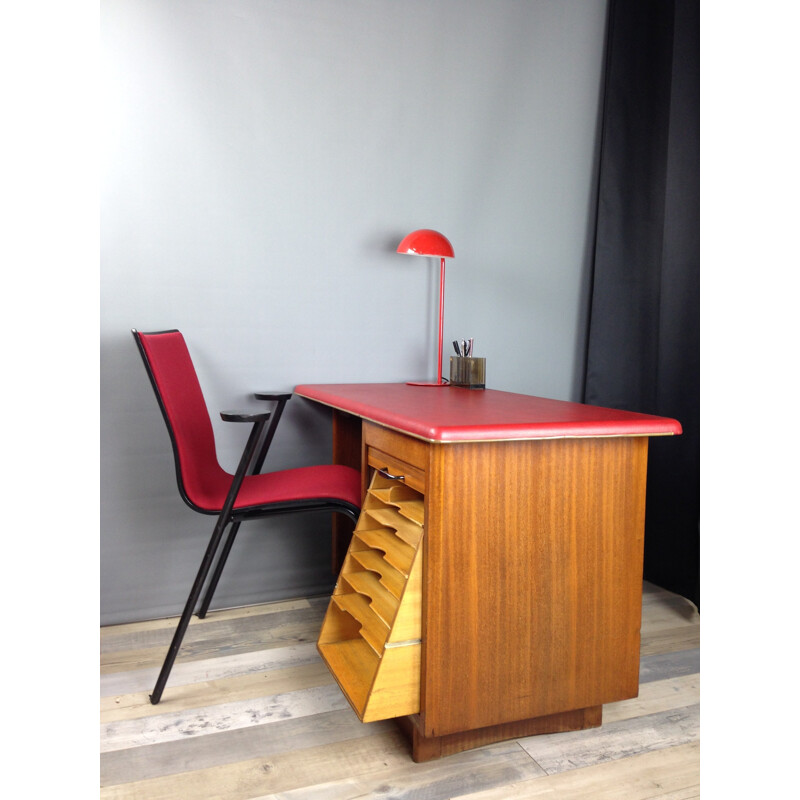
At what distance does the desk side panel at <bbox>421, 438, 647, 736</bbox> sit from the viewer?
143cm

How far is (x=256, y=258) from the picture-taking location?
2.34m

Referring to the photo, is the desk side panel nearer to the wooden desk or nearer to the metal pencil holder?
the wooden desk

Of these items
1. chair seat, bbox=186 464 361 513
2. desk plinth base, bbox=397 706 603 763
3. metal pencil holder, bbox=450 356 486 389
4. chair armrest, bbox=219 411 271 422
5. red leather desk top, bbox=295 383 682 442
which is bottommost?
desk plinth base, bbox=397 706 603 763

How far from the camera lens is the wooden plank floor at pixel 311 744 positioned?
1.41 metres

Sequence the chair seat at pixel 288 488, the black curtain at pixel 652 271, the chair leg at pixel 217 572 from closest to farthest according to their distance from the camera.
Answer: the chair seat at pixel 288 488
the chair leg at pixel 217 572
the black curtain at pixel 652 271

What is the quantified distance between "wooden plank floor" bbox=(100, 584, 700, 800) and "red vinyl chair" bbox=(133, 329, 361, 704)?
158 millimetres

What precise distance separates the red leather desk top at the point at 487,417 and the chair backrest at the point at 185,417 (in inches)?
15.6

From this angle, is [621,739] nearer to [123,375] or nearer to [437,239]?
[437,239]

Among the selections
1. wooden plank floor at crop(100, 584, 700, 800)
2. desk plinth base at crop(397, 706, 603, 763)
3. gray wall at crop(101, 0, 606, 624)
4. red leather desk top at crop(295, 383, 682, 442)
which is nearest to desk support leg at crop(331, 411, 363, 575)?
gray wall at crop(101, 0, 606, 624)

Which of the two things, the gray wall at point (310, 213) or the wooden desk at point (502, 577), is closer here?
the wooden desk at point (502, 577)

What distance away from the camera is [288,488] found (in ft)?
6.48

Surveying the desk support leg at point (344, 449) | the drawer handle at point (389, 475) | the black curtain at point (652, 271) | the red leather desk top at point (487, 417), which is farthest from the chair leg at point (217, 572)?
the black curtain at point (652, 271)

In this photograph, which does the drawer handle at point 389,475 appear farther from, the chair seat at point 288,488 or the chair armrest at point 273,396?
the chair armrest at point 273,396

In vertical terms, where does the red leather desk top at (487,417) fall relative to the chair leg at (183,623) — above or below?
above
